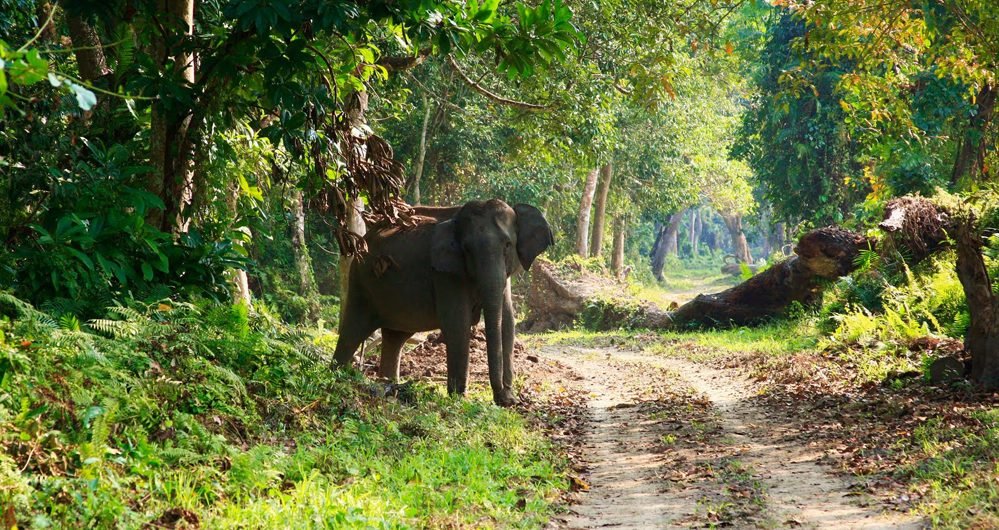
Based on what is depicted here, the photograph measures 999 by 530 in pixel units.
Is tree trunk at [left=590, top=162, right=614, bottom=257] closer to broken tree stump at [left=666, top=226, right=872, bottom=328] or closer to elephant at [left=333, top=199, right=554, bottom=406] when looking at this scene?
broken tree stump at [left=666, top=226, right=872, bottom=328]

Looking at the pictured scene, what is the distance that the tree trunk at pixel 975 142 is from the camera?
16812mm

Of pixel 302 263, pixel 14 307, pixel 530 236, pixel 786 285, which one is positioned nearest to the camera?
pixel 14 307

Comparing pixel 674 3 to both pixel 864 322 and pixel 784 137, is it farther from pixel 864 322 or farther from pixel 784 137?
pixel 784 137

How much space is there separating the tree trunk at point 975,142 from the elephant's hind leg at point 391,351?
31.9 ft

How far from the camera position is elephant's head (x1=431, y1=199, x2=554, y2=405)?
1155 centimetres

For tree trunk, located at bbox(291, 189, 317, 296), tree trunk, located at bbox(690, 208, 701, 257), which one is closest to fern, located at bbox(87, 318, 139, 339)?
tree trunk, located at bbox(291, 189, 317, 296)

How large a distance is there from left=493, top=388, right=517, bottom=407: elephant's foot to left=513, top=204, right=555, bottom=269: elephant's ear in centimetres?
159

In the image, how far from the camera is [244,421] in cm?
696

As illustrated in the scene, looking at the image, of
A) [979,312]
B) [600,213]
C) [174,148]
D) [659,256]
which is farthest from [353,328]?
[659,256]

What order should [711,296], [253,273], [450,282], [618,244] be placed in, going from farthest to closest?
[618,244]
[711,296]
[450,282]
[253,273]

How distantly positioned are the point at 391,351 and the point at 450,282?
2.13 m

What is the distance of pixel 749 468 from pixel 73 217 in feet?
18.4

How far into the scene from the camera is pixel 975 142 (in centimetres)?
1961

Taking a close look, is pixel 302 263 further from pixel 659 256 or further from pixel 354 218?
pixel 659 256
